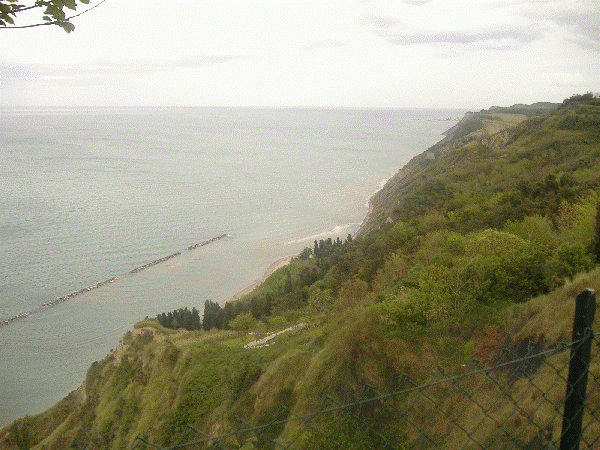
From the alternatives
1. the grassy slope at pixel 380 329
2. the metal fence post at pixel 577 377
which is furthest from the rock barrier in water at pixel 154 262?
the metal fence post at pixel 577 377

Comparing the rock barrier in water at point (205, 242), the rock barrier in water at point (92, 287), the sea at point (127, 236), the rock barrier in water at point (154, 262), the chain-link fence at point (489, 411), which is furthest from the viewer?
the rock barrier in water at point (205, 242)

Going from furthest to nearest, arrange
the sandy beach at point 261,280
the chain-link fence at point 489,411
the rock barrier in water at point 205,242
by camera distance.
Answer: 1. the rock barrier in water at point 205,242
2. the sandy beach at point 261,280
3. the chain-link fence at point 489,411

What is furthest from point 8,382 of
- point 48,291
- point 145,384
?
point 145,384

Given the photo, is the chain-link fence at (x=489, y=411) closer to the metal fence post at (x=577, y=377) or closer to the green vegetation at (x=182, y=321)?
the metal fence post at (x=577, y=377)

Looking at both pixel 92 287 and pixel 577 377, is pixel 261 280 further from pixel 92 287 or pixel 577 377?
pixel 577 377

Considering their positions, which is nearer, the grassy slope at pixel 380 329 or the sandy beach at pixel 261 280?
the grassy slope at pixel 380 329

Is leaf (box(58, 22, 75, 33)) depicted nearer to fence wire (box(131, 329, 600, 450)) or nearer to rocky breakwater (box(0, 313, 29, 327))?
fence wire (box(131, 329, 600, 450))

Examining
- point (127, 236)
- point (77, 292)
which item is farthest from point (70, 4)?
point (127, 236)

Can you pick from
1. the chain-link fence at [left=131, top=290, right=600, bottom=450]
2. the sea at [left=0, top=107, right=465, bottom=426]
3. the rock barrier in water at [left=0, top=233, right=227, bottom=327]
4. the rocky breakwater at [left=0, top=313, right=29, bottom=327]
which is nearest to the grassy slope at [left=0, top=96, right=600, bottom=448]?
the chain-link fence at [left=131, top=290, right=600, bottom=450]
